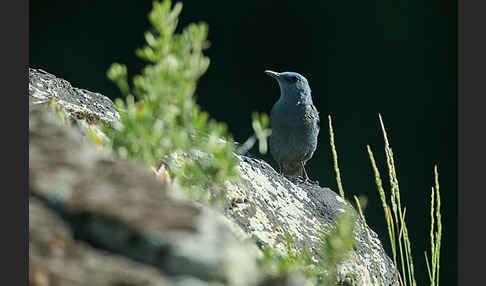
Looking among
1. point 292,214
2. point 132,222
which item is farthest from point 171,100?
point 292,214

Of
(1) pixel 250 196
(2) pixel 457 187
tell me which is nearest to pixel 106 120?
(1) pixel 250 196

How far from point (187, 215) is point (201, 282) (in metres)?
0.15

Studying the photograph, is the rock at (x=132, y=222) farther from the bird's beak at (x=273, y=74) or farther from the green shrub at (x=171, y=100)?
the bird's beak at (x=273, y=74)

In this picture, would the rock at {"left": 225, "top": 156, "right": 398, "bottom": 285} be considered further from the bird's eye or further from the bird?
the bird's eye

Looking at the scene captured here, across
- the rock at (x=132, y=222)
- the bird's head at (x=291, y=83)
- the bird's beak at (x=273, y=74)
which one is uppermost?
the bird's beak at (x=273, y=74)

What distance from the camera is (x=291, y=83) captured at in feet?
13.9

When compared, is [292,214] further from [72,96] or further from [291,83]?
[291,83]

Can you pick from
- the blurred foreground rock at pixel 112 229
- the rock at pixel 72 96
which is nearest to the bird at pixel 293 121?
the rock at pixel 72 96

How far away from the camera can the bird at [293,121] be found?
4.20 m

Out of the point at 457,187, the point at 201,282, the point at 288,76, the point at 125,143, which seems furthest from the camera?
the point at 288,76

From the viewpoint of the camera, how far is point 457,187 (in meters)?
2.96

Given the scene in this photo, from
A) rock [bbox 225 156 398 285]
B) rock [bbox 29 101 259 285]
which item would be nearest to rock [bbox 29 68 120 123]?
rock [bbox 225 156 398 285]

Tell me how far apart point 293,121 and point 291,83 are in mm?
252

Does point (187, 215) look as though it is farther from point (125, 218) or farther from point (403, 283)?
point (403, 283)
